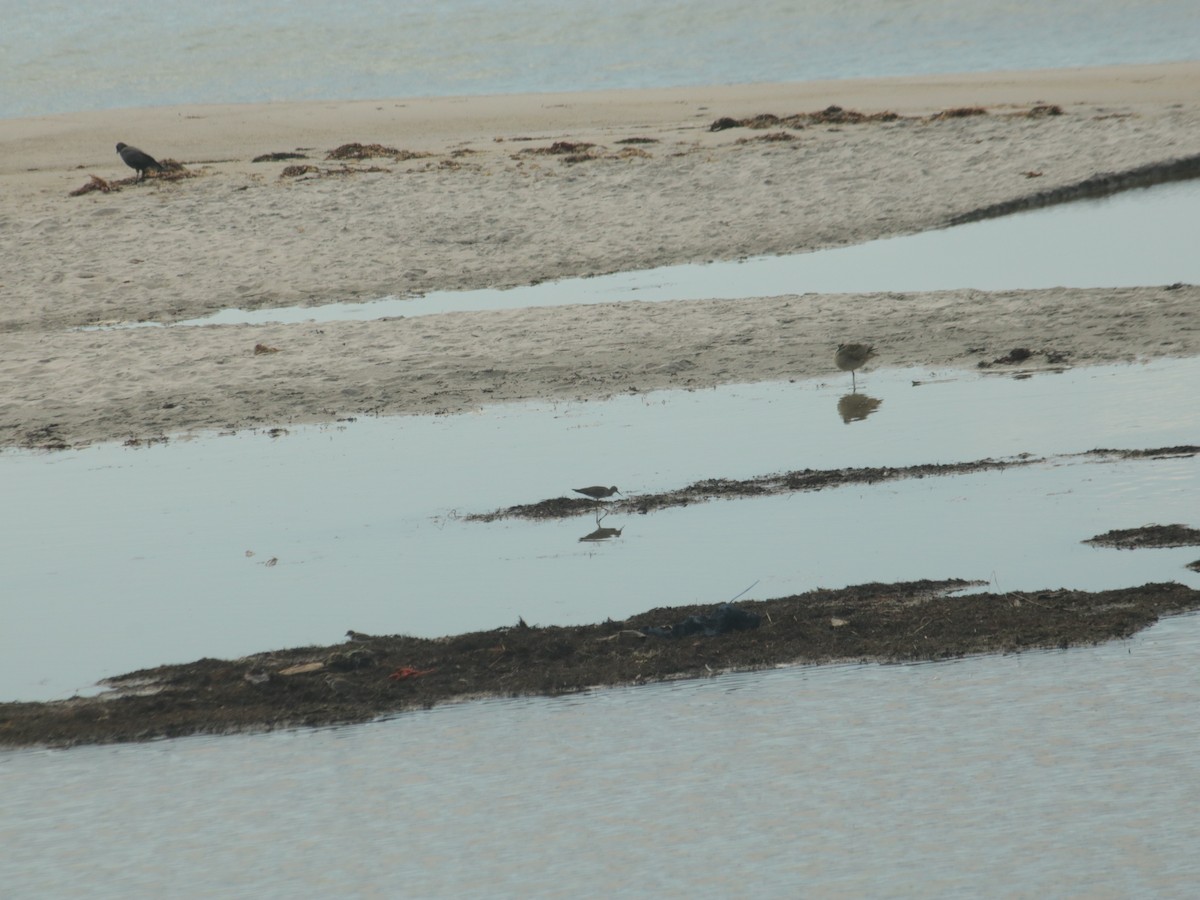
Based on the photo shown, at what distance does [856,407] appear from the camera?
352 inches

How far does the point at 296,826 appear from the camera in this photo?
432 cm

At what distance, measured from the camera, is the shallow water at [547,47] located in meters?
36.2

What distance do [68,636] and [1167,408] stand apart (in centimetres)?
556

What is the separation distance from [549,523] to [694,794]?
113 inches

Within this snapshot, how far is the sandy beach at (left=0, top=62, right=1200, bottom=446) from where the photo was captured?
10305 mm

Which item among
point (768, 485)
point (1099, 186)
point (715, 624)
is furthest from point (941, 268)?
point (715, 624)

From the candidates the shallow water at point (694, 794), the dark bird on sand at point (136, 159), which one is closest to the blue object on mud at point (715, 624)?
the shallow water at point (694, 794)

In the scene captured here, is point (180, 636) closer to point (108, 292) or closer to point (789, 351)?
point (789, 351)

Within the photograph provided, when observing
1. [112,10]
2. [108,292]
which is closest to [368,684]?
[108,292]

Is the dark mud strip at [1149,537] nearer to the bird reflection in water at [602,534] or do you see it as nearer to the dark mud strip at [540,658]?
the dark mud strip at [540,658]

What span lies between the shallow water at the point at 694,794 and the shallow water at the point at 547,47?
97.4ft

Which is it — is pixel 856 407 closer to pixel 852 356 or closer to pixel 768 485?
pixel 852 356

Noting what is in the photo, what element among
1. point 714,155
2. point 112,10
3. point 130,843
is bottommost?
point 130,843

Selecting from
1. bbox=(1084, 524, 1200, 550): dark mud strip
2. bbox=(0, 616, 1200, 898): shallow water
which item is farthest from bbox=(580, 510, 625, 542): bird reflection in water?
bbox=(1084, 524, 1200, 550): dark mud strip
